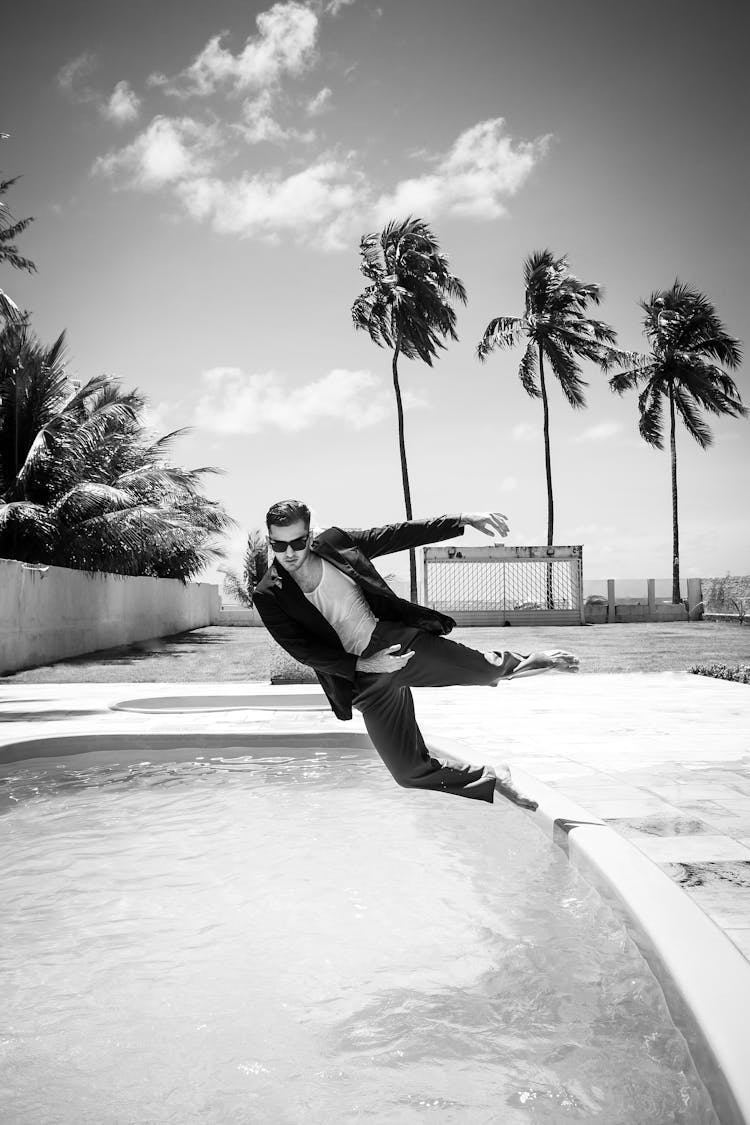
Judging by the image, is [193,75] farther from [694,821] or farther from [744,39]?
[694,821]

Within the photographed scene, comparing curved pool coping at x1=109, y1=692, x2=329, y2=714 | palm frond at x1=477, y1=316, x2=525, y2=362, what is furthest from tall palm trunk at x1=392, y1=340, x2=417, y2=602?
curved pool coping at x1=109, y1=692, x2=329, y2=714

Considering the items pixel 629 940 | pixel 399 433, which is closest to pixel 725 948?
pixel 629 940

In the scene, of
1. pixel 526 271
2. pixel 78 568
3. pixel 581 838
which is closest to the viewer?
pixel 581 838

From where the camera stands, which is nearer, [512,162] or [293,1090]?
[293,1090]

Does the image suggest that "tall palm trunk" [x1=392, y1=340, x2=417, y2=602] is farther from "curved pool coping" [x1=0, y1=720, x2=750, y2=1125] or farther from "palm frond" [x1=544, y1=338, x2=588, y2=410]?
"curved pool coping" [x1=0, y1=720, x2=750, y2=1125]

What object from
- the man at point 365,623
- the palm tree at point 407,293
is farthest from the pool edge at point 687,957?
the palm tree at point 407,293

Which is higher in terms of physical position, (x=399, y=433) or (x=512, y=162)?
(x=512, y=162)

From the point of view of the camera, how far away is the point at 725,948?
248 centimetres

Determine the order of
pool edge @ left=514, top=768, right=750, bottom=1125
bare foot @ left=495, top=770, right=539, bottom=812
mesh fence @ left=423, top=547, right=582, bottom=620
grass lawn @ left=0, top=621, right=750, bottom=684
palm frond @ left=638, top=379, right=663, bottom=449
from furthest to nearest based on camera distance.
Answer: palm frond @ left=638, top=379, right=663, bottom=449 < mesh fence @ left=423, top=547, right=582, bottom=620 < grass lawn @ left=0, top=621, right=750, bottom=684 < bare foot @ left=495, top=770, right=539, bottom=812 < pool edge @ left=514, top=768, right=750, bottom=1125

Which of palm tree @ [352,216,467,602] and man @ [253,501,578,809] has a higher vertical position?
palm tree @ [352,216,467,602]

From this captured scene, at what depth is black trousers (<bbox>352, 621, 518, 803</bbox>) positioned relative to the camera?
12.6 feet

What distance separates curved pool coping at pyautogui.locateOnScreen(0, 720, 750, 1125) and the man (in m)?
0.85

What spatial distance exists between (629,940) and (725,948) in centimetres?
55

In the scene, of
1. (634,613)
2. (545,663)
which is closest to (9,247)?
(545,663)
